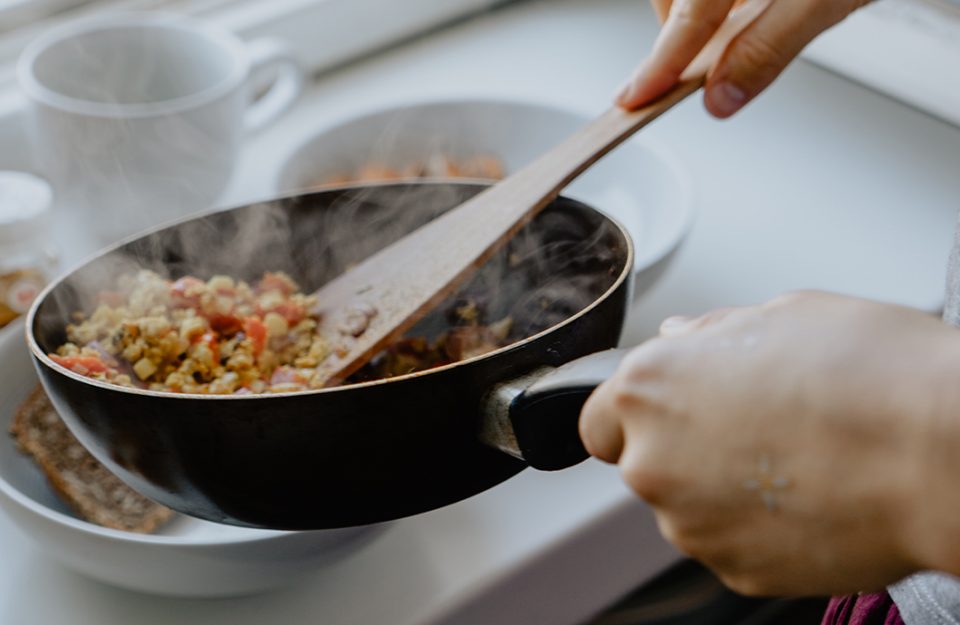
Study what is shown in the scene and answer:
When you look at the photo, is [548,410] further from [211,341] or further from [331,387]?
[211,341]

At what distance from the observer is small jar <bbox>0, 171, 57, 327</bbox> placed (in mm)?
A: 716

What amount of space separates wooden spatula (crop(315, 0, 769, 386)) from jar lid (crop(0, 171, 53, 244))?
221 mm

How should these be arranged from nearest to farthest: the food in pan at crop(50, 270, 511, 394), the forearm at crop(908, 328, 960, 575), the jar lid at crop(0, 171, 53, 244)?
the forearm at crop(908, 328, 960, 575) → the food in pan at crop(50, 270, 511, 394) → the jar lid at crop(0, 171, 53, 244)

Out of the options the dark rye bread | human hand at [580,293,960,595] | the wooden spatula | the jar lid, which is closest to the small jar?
the jar lid

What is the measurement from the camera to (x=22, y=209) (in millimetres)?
723

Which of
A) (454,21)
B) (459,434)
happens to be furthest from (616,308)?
(454,21)

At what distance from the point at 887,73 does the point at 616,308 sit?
680 millimetres

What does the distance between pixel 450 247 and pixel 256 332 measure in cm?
12

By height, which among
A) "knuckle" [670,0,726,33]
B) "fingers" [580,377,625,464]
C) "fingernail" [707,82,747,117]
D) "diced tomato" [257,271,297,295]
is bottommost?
"diced tomato" [257,271,297,295]

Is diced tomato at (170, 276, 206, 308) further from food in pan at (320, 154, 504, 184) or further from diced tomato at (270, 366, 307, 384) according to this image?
food in pan at (320, 154, 504, 184)

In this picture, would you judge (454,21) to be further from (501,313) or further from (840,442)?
(840,442)

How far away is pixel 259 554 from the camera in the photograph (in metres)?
0.52

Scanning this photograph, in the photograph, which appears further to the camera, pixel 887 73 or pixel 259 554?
pixel 887 73

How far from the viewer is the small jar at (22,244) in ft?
2.35
